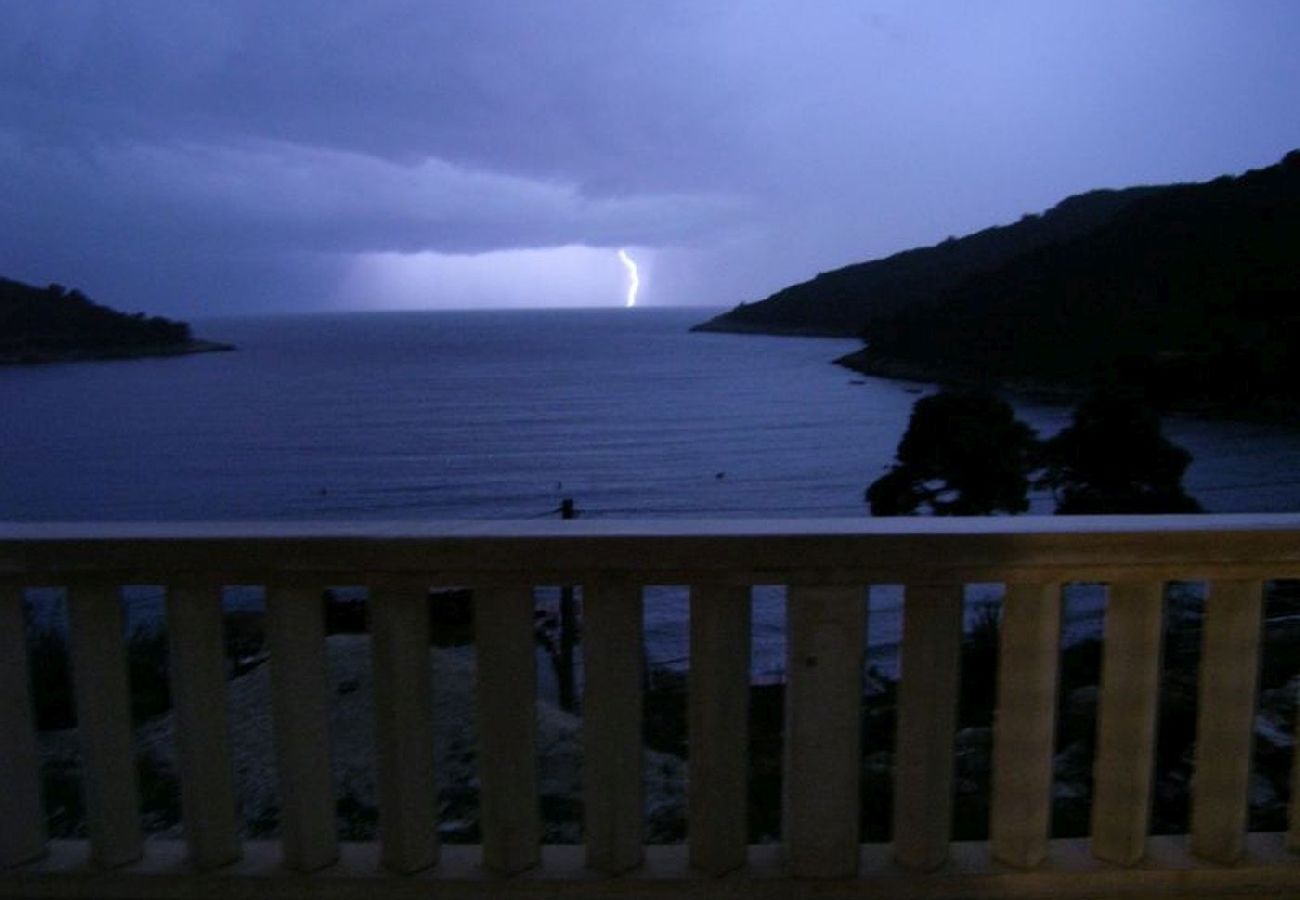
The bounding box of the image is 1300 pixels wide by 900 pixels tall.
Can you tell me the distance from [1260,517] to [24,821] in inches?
94.1

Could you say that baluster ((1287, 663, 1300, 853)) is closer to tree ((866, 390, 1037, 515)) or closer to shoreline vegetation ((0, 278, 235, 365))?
tree ((866, 390, 1037, 515))

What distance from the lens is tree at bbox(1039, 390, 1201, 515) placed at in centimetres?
1157

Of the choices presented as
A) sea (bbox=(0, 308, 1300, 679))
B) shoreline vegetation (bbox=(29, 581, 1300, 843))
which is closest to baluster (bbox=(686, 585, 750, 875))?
shoreline vegetation (bbox=(29, 581, 1300, 843))

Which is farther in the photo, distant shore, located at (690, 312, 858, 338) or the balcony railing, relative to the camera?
distant shore, located at (690, 312, 858, 338)

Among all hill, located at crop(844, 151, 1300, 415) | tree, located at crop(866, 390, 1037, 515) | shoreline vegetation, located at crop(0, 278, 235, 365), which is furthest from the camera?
shoreline vegetation, located at crop(0, 278, 235, 365)

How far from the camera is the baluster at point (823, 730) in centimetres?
203

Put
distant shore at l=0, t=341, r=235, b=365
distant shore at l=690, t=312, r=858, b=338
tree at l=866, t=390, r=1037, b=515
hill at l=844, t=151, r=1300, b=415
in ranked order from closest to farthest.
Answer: tree at l=866, t=390, r=1037, b=515 < hill at l=844, t=151, r=1300, b=415 < distant shore at l=0, t=341, r=235, b=365 < distant shore at l=690, t=312, r=858, b=338

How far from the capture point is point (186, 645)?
2.05 meters

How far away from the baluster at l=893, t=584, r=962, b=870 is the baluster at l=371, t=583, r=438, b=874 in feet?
2.82

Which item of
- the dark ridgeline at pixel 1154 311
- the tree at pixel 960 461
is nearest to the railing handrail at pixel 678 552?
the tree at pixel 960 461

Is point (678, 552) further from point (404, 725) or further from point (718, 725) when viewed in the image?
point (404, 725)

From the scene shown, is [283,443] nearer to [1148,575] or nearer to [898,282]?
[898,282]

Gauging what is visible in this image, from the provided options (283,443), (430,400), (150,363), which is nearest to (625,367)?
(430,400)

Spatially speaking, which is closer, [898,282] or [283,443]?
[898,282]
